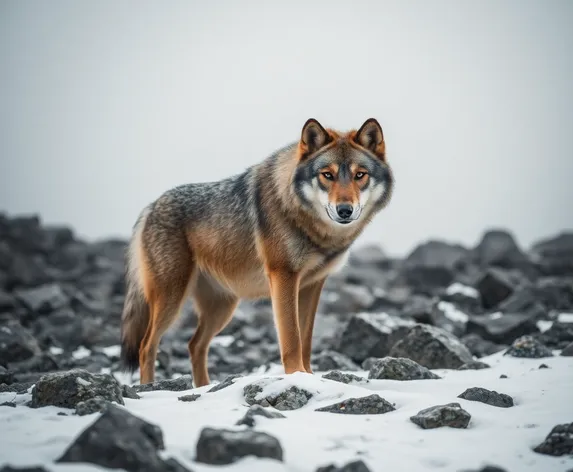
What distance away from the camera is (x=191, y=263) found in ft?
22.6

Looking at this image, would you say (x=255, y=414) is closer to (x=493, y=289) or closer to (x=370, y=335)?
(x=370, y=335)

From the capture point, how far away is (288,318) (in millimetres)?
5785

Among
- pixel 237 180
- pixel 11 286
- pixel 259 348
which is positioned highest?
pixel 237 180

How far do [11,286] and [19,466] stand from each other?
12.6 m

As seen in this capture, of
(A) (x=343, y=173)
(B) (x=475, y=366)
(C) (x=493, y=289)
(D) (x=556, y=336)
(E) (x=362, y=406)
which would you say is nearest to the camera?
(E) (x=362, y=406)

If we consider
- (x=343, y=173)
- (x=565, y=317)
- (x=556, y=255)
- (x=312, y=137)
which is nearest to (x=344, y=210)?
(x=343, y=173)

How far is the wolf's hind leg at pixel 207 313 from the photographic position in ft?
23.4

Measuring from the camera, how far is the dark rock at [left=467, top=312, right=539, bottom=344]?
323 inches

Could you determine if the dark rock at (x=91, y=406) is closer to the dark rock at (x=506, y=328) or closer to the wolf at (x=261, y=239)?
the wolf at (x=261, y=239)

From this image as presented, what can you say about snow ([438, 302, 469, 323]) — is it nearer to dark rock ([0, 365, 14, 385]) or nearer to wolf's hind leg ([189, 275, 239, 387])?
wolf's hind leg ([189, 275, 239, 387])

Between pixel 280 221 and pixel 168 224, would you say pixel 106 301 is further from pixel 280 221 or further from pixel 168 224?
pixel 280 221

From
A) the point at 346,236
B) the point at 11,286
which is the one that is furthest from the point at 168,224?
the point at 11,286

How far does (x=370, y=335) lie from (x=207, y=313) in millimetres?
2041

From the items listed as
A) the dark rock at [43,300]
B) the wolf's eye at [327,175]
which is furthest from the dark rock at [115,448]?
the dark rock at [43,300]
